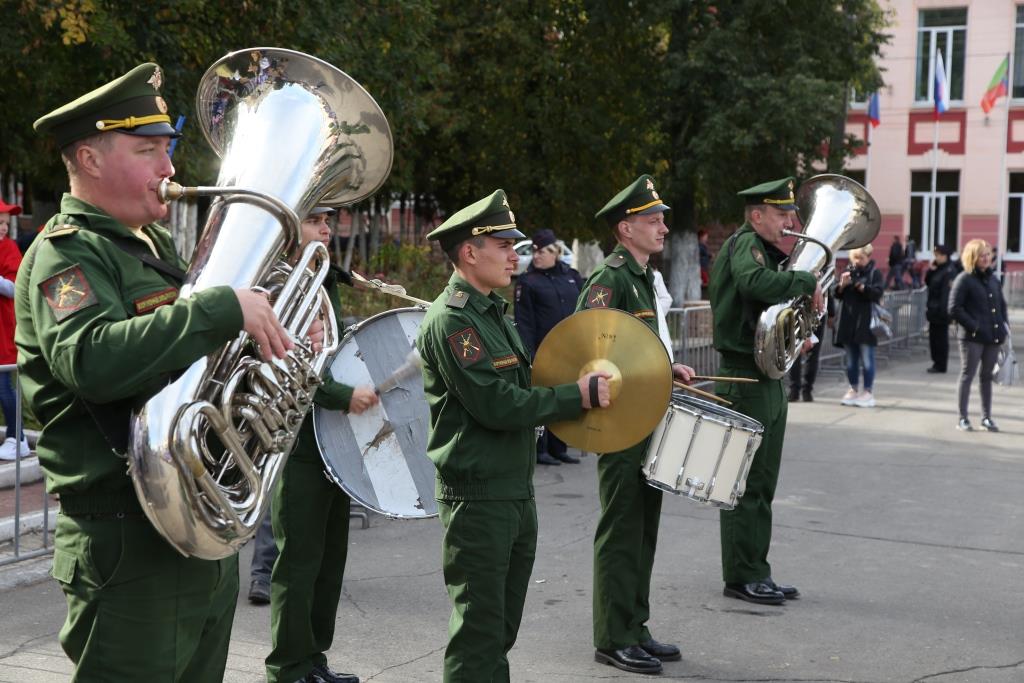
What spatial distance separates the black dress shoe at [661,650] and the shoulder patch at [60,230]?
→ 11.0 feet

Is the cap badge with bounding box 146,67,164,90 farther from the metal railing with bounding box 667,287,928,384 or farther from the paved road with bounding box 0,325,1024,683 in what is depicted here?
the metal railing with bounding box 667,287,928,384

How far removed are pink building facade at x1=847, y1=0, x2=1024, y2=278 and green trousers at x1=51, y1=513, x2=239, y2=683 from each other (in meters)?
32.7

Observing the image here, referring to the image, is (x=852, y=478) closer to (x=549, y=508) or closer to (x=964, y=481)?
(x=964, y=481)

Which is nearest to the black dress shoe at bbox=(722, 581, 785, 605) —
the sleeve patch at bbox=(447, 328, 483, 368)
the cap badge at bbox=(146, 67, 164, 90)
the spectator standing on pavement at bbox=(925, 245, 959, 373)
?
the sleeve patch at bbox=(447, 328, 483, 368)

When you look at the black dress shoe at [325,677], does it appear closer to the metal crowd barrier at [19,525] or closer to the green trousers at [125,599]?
the green trousers at [125,599]

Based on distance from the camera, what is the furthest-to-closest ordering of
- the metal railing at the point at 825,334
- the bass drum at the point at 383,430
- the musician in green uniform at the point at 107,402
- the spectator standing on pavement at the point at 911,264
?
the spectator standing on pavement at the point at 911,264 → the metal railing at the point at 825,334 → the bass drum at the point at 383,430 → the musician in green uniform at the point at 107,402

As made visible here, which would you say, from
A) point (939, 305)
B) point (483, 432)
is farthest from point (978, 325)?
point (483, 432)

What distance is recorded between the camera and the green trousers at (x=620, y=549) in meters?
5.00

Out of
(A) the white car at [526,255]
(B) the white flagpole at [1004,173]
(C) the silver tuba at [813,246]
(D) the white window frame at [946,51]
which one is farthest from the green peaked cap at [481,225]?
(D) the white window frame at [946,51]

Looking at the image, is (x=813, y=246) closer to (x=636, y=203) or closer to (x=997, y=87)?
(x=636, y=203)

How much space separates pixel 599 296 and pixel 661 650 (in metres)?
1.54

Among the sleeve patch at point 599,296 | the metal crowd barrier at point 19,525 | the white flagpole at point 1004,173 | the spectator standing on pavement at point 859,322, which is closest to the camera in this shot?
the sleeve patch at point 599,296

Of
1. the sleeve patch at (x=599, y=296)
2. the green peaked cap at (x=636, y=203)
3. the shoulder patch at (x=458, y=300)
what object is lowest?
the sleeve patch at (x=599, y=296)

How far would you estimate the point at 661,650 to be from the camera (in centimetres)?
514
